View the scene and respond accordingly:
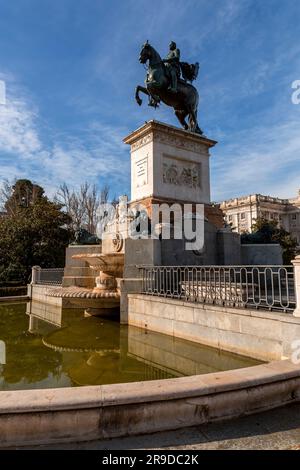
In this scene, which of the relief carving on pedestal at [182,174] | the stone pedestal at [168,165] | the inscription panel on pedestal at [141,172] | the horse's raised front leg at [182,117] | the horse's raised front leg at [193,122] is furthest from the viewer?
the horse's raised front leg at [182,117]

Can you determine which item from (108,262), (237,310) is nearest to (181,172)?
(108,262)

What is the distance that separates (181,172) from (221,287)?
24.2 feet

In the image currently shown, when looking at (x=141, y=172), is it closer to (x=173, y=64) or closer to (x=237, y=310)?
(x=173, y=64)

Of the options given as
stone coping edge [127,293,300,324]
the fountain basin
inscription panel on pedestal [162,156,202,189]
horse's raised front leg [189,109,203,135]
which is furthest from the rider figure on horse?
stone coping edge [127,293,300,324]

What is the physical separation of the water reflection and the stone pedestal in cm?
562

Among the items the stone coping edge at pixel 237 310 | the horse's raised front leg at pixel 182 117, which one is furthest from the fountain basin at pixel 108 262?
the horse's raised front leg at pixel 182 117

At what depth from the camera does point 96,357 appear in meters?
6.11

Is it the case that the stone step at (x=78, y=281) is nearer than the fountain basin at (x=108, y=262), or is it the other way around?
the fountain basin at (x=108, y=262)

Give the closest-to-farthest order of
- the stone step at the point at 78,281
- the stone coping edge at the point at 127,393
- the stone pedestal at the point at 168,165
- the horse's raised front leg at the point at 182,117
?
the stone coping edge at the point at 127,393 → the stone pedestal at the point at 168,165 → the stone step at the point at 78,281 → the horse's raised front leg at the point at 182,117

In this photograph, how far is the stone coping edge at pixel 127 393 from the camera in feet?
8.96

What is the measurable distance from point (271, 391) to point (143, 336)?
4.48 m

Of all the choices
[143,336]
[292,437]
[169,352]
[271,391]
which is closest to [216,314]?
[169,352]

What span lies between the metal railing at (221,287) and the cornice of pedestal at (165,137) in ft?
19.8

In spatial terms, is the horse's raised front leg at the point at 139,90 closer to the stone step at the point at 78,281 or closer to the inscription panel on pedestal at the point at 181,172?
the inscription panel on pedestal at the point at 181,172
